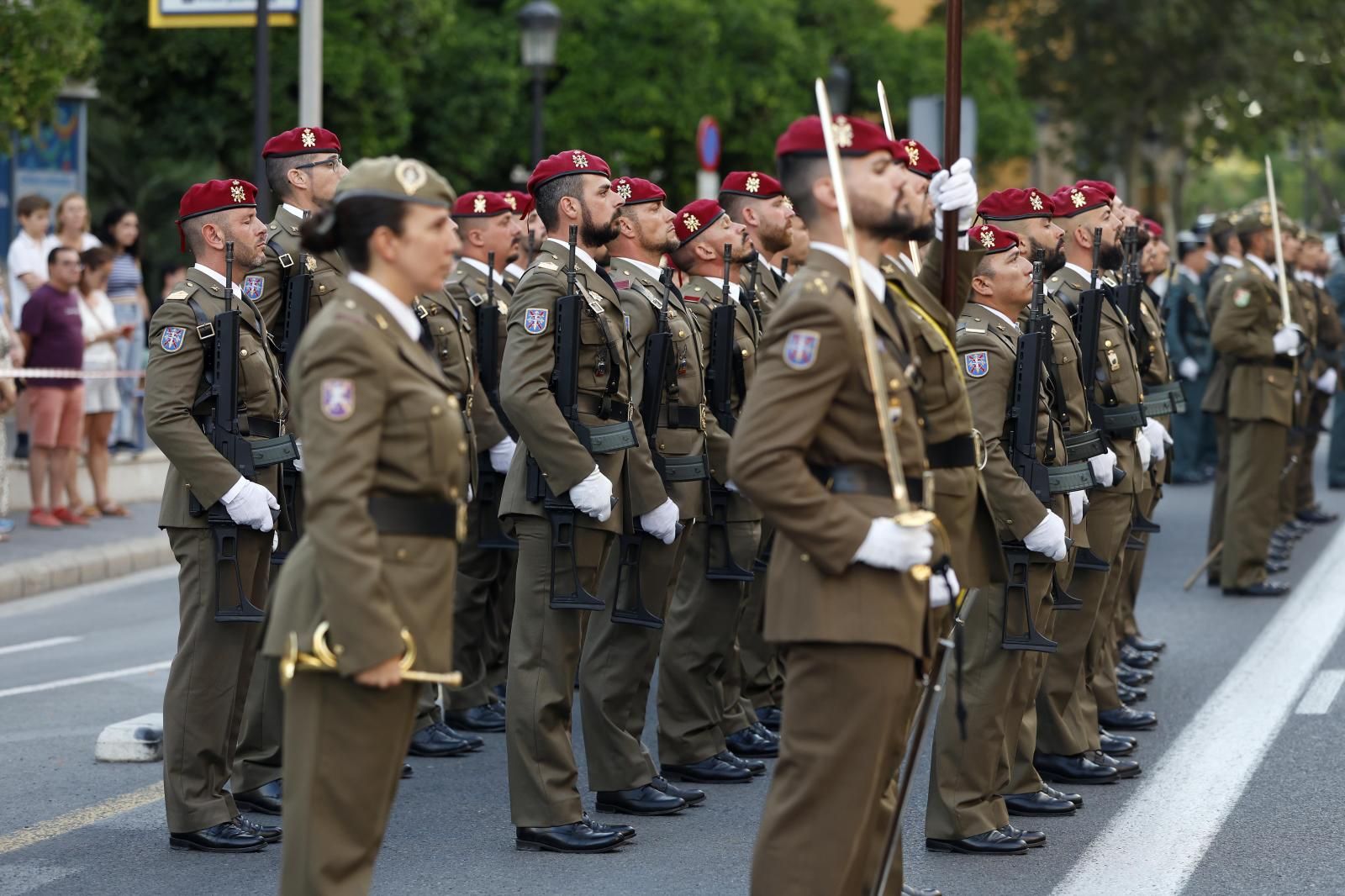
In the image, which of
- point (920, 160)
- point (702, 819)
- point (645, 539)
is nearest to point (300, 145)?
point (645, 539)

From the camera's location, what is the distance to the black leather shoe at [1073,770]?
24.7 ft

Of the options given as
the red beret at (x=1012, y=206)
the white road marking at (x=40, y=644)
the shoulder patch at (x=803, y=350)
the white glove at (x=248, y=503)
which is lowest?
the white road marking at (x=40, y=644)

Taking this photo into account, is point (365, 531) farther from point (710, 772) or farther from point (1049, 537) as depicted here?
point (710, 772)

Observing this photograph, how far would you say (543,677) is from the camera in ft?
21.9

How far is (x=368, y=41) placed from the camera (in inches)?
822

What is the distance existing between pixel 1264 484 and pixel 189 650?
757 centimetres

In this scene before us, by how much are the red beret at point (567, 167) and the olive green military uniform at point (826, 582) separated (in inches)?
99.7

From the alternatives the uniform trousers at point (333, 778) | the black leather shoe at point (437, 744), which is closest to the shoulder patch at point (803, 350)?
the uniform trousers at point (333, 778)

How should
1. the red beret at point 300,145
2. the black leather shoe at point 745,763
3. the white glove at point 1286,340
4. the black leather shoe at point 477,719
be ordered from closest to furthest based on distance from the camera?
the red beret at point 300,145 < the black leather shoe at point 745,763 < the black leather shoe at point 477,719 < the white glove at point 1286,340

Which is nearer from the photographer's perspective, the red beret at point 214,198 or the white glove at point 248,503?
the white glove at point 248,503

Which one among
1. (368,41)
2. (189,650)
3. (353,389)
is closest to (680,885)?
(189,650)

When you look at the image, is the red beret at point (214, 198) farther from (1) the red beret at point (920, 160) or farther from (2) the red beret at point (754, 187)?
(2) the red beret at point (754, 187)

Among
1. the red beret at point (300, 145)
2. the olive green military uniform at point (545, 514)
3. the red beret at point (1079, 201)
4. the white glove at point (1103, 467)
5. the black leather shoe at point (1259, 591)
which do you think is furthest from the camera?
the black leather shoe at point (1259, 591)

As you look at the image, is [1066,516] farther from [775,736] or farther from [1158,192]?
[1158,192]
